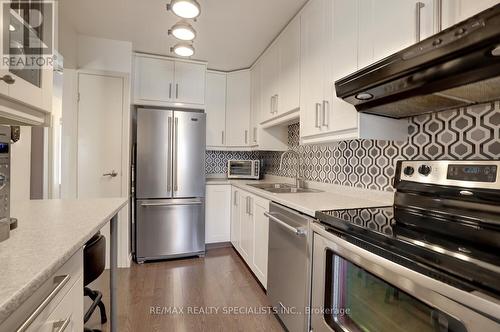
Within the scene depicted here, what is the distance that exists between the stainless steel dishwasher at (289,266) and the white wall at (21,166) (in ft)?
5.89

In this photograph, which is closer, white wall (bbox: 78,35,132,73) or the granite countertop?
the granite countertop

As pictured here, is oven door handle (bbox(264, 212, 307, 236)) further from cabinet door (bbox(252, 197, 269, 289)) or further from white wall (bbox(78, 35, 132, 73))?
white wall (bbox(78, 35, 132, 73))

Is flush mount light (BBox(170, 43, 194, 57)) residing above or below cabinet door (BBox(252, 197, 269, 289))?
above

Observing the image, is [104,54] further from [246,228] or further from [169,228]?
[246,228]

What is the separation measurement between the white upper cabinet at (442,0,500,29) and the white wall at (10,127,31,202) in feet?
8.25

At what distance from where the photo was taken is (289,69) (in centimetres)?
217

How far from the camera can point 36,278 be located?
49 cm

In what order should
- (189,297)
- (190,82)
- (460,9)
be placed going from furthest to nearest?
1. (190,82)
2. (189,297)
3. (460,9)

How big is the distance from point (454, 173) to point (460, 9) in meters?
0.63

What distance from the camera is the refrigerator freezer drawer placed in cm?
265

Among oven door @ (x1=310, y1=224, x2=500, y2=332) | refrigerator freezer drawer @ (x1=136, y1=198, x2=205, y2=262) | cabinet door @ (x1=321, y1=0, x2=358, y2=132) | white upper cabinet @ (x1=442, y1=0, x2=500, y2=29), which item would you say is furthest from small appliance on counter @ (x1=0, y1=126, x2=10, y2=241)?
refrigerator freezer drawer @ (x1=136, y1=198, x2=205, y2=262)

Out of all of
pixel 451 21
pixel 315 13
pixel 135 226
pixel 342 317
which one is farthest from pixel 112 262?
pixel 315 13

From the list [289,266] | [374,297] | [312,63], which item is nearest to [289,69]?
[312,63]

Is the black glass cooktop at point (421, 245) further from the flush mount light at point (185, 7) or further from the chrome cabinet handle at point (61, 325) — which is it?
the flush mount light at point (185, 7)
